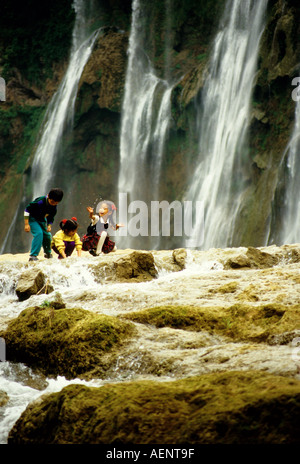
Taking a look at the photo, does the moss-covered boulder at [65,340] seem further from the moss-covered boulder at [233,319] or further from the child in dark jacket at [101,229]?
the child in dark jacket at [101,229]

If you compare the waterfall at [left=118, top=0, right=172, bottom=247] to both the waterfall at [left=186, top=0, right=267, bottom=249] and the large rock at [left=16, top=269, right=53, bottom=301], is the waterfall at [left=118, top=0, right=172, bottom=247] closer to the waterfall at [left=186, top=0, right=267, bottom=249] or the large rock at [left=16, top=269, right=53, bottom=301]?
the waterfall at [left=186, top=0, right=267, bottom=249]

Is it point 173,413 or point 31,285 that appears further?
point 31,285

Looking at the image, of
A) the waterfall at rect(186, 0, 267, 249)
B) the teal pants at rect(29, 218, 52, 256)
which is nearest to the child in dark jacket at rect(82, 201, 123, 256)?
the teal pants at rect(29, 218, 52, 256)

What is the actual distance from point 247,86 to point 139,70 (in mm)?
9091

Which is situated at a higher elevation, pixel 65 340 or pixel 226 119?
pixel 226 119

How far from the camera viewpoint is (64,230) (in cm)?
1090

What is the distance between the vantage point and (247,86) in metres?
20.6

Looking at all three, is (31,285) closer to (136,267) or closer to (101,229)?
(136,267)

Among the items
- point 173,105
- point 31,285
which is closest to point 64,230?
point 31,285

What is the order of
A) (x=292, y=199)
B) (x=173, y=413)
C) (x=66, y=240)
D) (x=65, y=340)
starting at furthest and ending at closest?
(x=292, y=199) → (x=66, y=240) → (x=65, y=340) → (x=173, y=413)

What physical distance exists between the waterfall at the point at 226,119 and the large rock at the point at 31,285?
11.1 metres

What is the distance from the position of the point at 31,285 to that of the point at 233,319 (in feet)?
12.6

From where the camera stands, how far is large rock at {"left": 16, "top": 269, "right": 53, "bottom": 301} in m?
8.66

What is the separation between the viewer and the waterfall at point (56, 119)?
29.2 meters
